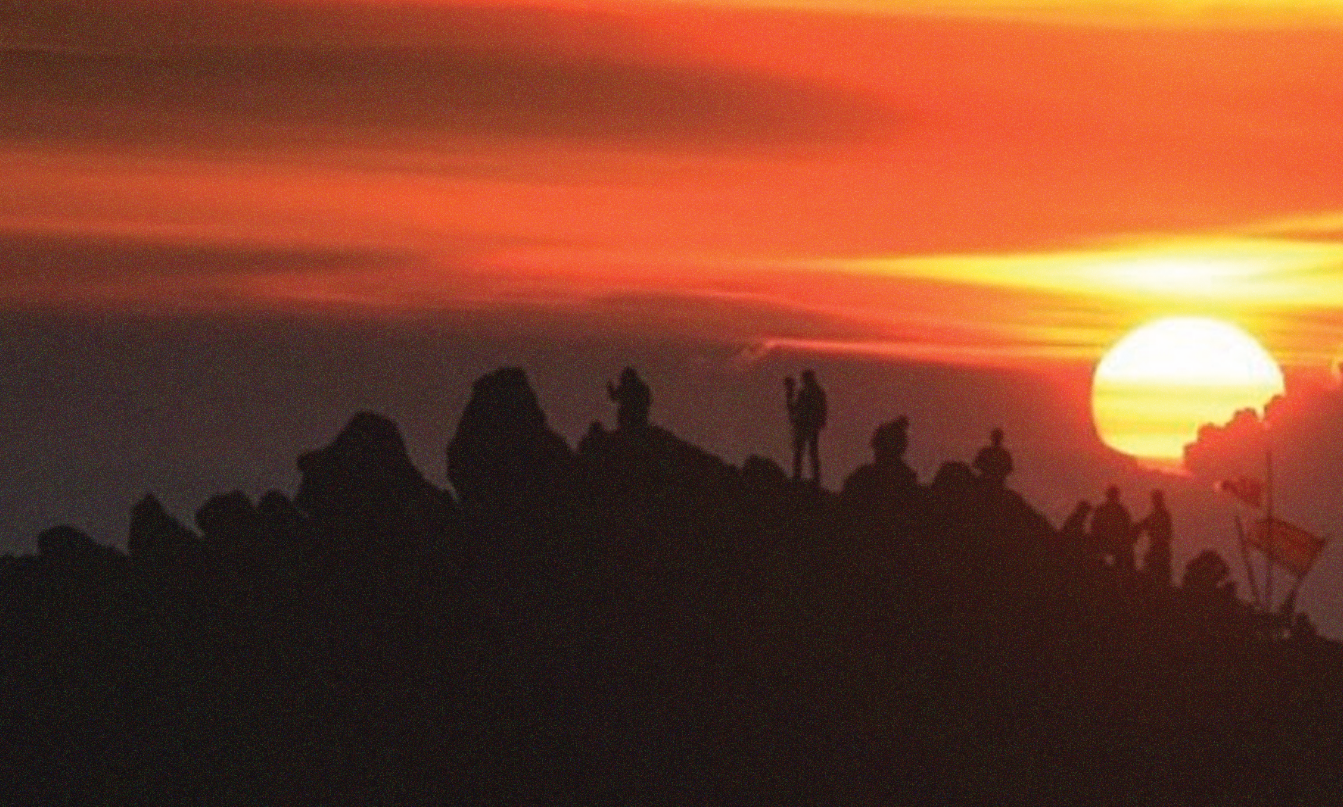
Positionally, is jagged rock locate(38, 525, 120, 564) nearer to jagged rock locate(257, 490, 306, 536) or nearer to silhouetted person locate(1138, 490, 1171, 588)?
jagged rock locate(257, 490, 306, 536)

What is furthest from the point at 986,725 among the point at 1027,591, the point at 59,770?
the point at 59,770

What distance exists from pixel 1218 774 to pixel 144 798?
33143mm

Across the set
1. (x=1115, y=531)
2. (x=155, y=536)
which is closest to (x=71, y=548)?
(x=155, y=536)

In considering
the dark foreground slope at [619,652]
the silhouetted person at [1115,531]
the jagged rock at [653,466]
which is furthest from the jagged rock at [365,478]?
the silhouetted person at [1115,531]

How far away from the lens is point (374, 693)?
583 ft

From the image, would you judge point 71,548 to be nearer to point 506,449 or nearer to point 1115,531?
point 506,449

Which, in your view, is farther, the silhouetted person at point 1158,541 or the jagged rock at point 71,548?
the jagged rock at point 71,548

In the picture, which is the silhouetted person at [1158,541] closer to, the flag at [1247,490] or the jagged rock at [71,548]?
the flag at [1247,490]

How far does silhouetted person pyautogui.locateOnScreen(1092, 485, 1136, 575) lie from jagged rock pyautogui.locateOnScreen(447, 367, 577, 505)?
52.3ft

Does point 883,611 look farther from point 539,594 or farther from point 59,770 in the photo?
point 59,770

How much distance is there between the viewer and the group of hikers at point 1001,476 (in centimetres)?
16125

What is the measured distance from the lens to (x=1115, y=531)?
572 ft

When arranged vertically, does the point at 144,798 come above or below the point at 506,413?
below

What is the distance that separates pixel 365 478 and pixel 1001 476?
19433 millimetres
